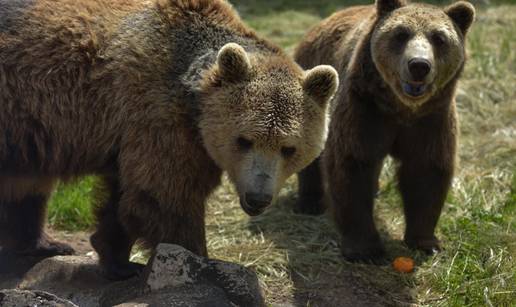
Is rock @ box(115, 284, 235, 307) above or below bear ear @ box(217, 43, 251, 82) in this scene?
below

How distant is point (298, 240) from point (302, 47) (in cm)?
210

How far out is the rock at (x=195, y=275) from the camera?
5.12 meters

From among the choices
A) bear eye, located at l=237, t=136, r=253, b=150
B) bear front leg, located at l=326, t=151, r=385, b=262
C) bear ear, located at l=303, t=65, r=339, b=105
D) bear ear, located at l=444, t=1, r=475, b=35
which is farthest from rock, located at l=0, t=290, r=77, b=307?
bear ear, located at l=444, t=1, r=475, b=35

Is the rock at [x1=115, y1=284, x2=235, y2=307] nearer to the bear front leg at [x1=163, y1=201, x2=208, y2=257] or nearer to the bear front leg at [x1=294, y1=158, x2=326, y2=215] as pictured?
the bear front leg at [x1=163, y1=201, x2=208, y2=257]

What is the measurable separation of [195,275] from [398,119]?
2.46 meters

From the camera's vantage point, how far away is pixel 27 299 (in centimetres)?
434

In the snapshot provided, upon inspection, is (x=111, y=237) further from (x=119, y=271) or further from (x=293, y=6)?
(x=293, y=6)

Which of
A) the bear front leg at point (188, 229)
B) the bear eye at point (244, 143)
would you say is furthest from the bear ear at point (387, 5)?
the bear front leg at point (188, 229)

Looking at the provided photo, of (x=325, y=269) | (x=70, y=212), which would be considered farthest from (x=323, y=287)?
(x=70, y=212)

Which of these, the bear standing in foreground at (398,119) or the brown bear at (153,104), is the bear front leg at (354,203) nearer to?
the bear standing in foreground at (398,119)

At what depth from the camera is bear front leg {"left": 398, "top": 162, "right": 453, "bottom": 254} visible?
6945 millimetres

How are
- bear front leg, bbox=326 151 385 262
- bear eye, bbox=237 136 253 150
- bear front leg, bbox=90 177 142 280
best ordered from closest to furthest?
bear eye, bbox=237 136 253 150 → bear front leg, bbox=90 177 142 280 → bear front leg, bbox=326 151 385 262

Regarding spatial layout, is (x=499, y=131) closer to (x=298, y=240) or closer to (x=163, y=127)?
(x=298, y=240)

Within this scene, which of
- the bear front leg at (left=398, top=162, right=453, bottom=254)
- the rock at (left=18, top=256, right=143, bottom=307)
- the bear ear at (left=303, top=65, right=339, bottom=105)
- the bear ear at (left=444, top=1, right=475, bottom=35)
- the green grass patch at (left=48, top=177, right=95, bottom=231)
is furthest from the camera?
the green grass patch at (left=48, top=177, right=95, bottom=231)
